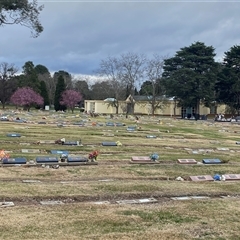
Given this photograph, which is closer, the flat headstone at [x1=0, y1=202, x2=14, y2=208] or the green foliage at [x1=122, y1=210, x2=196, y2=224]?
the green foliage at [x1=122, y1=210, x2=196, y2=224]

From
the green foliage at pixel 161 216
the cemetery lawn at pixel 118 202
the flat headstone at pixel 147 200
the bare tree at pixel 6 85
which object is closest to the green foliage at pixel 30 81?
the bare tree at pixel 6 85

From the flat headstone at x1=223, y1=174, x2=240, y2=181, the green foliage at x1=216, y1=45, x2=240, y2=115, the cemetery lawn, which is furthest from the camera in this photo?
the green foliage at x1=216, y1=45, x2=240, y2=115

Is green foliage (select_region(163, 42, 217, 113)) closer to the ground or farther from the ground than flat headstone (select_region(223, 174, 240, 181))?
farther from the ground

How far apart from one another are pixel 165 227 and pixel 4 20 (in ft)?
42.0

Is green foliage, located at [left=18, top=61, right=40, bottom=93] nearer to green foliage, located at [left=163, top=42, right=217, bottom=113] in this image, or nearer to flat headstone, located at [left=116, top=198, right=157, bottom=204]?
green foliage, located at [left=163, top=42, right=217, bottom=113]

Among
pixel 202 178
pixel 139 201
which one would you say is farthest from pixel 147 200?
pixel 202 178

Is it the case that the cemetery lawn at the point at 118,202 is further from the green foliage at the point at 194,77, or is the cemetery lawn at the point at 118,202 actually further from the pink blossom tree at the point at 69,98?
the pink blossom tree at the point at 69,98

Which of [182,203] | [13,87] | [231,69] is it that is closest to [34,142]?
[182,203]

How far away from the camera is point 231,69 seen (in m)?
57.7

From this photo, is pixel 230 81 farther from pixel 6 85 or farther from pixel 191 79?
pixel 6 85

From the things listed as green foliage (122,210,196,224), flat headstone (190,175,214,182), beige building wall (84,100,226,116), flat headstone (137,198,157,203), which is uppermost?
beige building wall (84,100,226,116)

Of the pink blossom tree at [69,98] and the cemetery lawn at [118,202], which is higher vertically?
the pink blossom tree at [69,98]

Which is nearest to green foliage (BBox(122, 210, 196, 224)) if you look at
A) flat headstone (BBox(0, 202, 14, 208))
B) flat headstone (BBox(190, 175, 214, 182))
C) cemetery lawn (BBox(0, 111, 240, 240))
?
cemetery lawn (BBox(0, 111, 240, 240))

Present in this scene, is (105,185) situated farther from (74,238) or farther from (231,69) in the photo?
(231,69)
